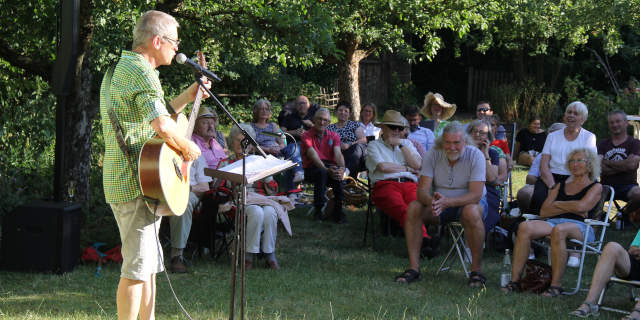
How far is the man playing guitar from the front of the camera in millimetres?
3070

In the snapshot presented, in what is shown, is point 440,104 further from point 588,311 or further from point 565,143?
point 588,311

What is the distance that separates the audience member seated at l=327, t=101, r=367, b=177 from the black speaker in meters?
4.08

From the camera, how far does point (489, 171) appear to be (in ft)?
21.1

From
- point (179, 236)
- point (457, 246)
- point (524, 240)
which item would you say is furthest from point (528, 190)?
point (179, 236)

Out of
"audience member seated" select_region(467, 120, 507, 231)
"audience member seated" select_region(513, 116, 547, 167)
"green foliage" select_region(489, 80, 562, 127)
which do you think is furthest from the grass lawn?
"green foliage" select_region(489, 80, 562, 127)

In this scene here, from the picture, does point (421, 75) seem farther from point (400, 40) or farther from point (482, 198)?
point (482, 198)

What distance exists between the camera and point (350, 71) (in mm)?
14883

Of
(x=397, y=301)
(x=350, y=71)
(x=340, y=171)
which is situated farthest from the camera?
(x=350, y=71)

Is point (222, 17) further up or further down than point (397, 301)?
further up

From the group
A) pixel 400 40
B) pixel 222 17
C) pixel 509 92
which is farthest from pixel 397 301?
pixel 509 92

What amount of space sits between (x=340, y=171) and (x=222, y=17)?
2.39 m

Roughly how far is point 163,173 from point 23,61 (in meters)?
3.88

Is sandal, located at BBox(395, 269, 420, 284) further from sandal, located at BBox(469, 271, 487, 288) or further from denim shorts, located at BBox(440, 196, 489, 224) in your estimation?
denim shorts, located at BBox(440, 196, 489, 224)

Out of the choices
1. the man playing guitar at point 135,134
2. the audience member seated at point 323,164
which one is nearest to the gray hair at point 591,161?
the audience member seated at point 323,164
